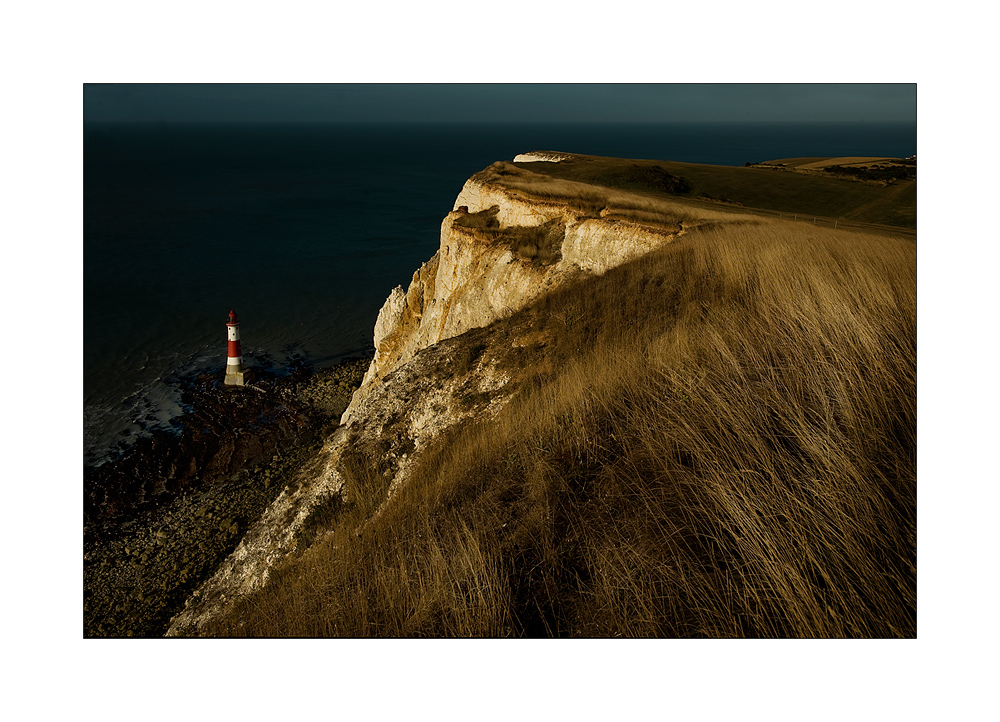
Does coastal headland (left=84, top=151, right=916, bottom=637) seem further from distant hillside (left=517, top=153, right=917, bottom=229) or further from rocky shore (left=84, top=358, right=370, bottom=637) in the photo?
Answer: distant hillside (left=517, top=153, right=917, bottom=229)

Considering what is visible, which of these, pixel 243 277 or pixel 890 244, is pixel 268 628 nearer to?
pixel 890 244

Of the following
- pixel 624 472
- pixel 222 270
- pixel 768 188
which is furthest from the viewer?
pixel 222 270

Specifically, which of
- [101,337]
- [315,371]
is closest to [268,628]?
[315,371]

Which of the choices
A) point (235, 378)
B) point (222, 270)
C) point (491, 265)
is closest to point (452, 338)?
point (491, 265)

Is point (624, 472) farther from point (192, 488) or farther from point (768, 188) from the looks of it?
point (768, 188)

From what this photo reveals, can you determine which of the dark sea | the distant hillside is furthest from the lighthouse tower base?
the distant hillside
